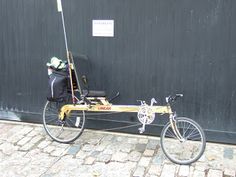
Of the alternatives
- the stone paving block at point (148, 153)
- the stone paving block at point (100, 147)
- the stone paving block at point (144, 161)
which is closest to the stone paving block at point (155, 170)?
the stone paving block at point (144, 161)

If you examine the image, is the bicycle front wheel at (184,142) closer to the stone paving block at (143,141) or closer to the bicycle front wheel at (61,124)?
the stone paving block at (143,141)

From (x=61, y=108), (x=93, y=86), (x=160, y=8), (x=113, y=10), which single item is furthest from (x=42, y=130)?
(x=160, y=8)

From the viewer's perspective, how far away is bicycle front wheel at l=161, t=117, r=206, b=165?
521cm

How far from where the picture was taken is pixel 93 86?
6328mm

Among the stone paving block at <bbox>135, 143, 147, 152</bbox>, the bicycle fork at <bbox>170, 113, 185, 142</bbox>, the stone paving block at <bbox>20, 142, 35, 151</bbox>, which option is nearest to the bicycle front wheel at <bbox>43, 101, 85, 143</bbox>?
the stone paving block at <bbox>20, 142, 35, 151</bbox>

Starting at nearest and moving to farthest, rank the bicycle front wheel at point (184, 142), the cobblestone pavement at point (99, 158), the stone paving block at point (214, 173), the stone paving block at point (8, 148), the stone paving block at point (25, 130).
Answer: the stone paving block at point (214, 173) → the cobblestone pavement at point (99, 158) → the bicycle front wheel at point (184, 142) → the stone paving block at point (8, 148) → the stone paving block at point (25, 130)

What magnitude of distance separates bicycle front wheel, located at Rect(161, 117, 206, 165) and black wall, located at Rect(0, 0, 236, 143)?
1.25 ft

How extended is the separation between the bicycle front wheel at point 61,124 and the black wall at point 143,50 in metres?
0.29

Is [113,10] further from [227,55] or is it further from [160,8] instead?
[227,55]

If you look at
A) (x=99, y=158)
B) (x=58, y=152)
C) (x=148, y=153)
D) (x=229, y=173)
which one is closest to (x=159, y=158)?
(x=148, y=153)

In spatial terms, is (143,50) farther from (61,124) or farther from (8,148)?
(8,148)

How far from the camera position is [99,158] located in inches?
217

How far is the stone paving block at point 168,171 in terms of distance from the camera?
5.01 metres

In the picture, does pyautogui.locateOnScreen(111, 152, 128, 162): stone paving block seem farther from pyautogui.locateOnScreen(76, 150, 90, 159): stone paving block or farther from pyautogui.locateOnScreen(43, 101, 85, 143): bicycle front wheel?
pyautogui.locateOnScreen(43, 101, 85, 143): bicycle front wheel
